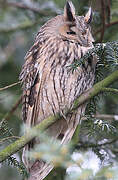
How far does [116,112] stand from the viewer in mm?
3439

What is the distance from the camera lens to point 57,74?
2.78 metres

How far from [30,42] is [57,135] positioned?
1702 mm

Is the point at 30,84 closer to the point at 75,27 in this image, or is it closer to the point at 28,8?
the point at 75,27

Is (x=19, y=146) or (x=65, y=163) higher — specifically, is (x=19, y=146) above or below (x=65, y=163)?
below

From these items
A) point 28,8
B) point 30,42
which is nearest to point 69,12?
point 28,8

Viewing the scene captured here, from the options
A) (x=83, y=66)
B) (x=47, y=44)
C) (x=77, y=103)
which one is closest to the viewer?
(x=77, y=103)

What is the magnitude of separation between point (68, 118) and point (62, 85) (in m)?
0.29

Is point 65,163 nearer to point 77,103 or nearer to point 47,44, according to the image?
point 77,103

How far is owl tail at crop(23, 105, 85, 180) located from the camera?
9.46 feet

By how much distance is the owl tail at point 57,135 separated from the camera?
2.88m

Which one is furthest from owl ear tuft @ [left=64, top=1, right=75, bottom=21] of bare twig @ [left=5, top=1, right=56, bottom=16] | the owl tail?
bare twig @ [left=5, top=1, right=56, bottom=16]

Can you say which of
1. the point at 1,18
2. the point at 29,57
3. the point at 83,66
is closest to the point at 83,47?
the point at 83,66

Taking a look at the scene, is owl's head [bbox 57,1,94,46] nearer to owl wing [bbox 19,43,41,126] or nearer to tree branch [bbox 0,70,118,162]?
owl wing [bbox 19,43,41,126]

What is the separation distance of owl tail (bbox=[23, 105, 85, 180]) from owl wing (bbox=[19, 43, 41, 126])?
0.64ft
